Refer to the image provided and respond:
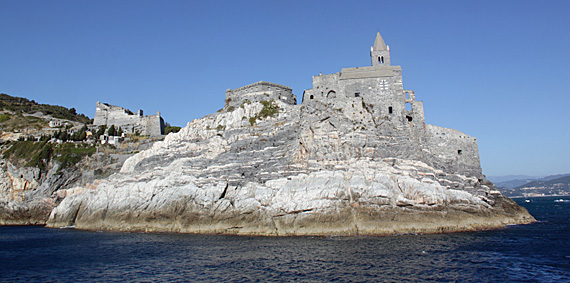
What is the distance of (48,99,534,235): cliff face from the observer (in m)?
31.6

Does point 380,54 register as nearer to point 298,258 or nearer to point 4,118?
→ point 298,258

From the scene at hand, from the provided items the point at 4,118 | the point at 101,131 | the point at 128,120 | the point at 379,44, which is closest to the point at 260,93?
the point at 379,44

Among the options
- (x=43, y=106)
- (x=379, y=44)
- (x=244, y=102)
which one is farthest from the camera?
(x=43, y=106)

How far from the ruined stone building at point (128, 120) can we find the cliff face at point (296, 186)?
66.6 feet

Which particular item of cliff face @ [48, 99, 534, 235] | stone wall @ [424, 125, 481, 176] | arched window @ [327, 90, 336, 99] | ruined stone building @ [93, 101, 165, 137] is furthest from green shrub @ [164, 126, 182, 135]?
stone wall @ [424, 125, 481, 176]

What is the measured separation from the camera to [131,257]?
2428 centimetres

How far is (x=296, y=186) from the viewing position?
34188 millimetres

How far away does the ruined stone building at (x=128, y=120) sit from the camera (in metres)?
64.4

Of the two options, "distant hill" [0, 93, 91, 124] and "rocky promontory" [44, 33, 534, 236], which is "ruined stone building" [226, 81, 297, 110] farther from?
"distant hill" [0, 93, 91, 124]

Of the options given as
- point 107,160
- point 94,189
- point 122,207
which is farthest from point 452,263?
point 107,160

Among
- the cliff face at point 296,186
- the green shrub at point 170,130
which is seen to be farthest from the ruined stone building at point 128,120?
the cliff face at point 296,186

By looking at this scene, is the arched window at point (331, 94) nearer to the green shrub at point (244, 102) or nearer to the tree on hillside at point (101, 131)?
the green shrub at point (244, 102)

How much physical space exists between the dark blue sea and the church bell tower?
2292 centimetres

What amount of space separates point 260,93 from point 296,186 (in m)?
18.2
